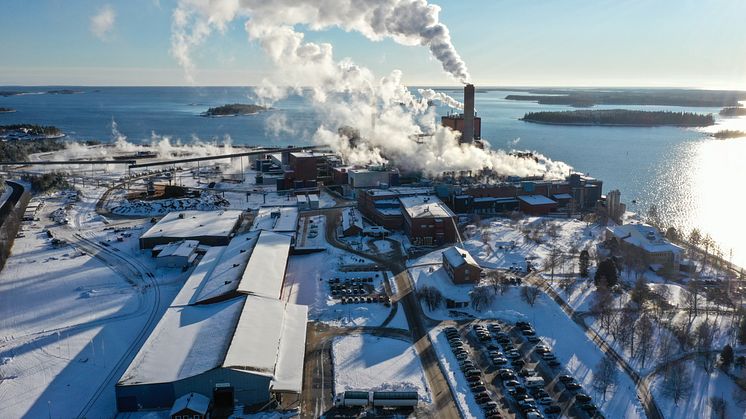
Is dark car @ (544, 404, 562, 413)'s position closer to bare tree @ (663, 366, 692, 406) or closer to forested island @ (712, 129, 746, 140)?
bare tree @ (663, 366, 692, 406)

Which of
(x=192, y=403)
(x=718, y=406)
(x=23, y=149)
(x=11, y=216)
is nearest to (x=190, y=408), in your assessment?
→ (x=192, y=403)

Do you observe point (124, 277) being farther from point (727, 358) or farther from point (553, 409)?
point (727, 358)

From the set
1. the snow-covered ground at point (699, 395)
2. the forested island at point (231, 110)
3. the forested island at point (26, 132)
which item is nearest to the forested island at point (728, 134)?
the snow-covered ground at point (699, 395)

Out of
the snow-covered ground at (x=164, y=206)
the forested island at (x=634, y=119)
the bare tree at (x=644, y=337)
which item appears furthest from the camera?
the forested island at (x=634, y=119)

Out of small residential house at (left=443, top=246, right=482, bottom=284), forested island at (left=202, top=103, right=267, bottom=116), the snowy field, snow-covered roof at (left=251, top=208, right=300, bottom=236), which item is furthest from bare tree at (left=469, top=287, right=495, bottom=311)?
forested island at (left=202, top=103, right=267, bottom=116)

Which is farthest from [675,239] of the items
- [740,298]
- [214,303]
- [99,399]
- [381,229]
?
[99,399]

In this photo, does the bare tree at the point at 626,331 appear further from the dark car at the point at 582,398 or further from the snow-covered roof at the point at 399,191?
the snow-covered roof at the point at 399,191

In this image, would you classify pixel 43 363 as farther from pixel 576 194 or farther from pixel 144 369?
pixel 576 194
